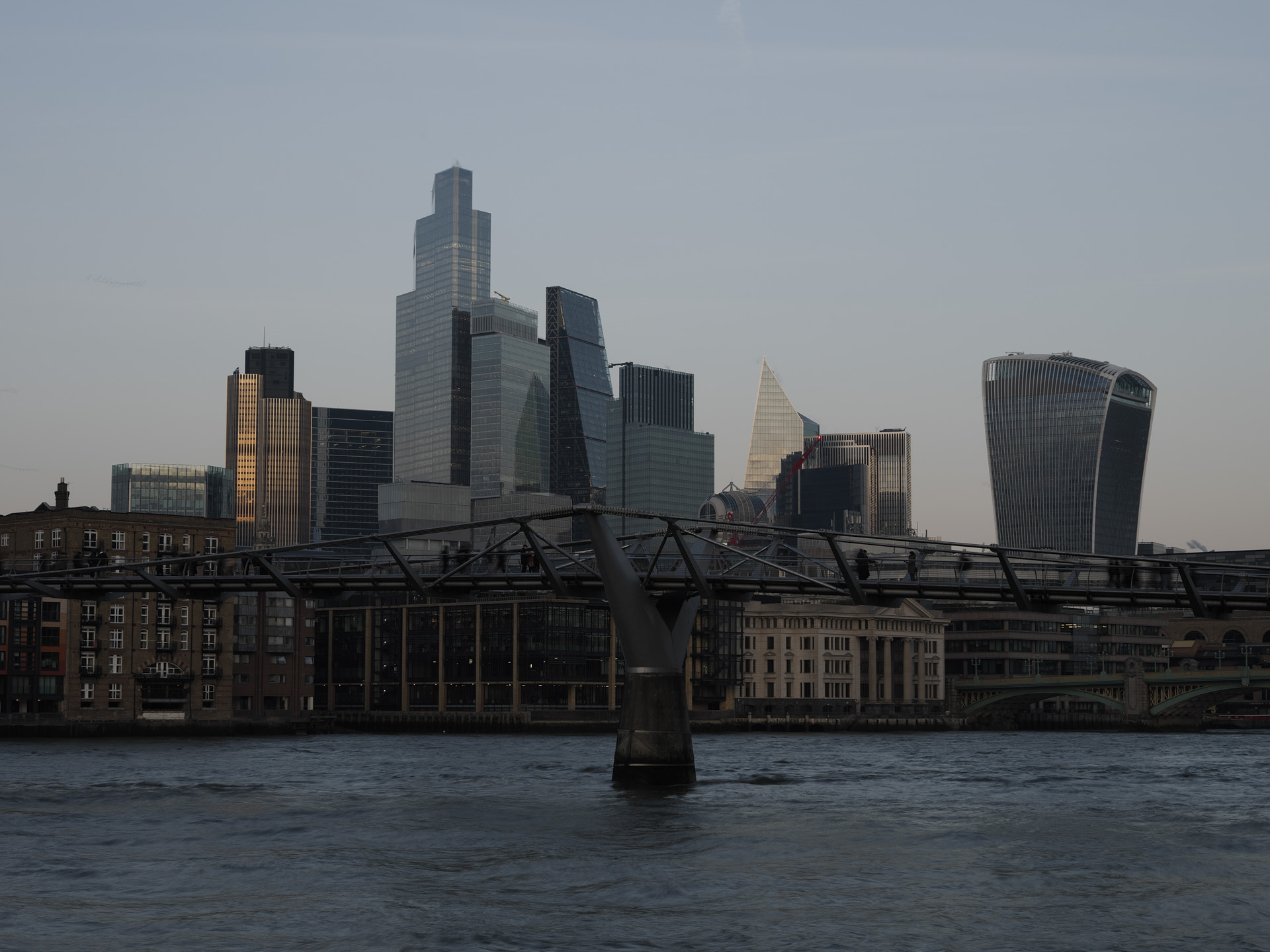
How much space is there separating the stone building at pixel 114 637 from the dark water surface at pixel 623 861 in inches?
2806

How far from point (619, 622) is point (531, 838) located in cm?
1968

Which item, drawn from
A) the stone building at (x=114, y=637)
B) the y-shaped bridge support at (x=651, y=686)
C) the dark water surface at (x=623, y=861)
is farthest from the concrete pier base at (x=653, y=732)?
the stone building at (x=114, y=637)

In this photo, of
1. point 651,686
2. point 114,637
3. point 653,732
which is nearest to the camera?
point 651,686

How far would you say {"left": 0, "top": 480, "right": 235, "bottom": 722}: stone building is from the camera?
172250mm

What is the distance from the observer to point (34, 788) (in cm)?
8756

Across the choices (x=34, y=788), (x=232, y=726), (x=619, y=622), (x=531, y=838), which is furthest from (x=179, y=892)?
(x=232, y=726)

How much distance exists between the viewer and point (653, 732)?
82.7m

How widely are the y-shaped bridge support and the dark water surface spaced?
2.56 metres

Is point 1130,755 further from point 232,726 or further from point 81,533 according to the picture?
point 81,533

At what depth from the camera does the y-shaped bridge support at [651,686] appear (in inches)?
3194

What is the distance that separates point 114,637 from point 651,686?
112 m

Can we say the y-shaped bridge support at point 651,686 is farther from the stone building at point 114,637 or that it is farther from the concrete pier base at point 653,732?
the stone building at point 114,637

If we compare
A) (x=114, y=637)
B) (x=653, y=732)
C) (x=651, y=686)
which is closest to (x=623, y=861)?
(x=651, y=686)

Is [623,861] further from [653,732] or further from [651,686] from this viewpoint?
[653,732]
